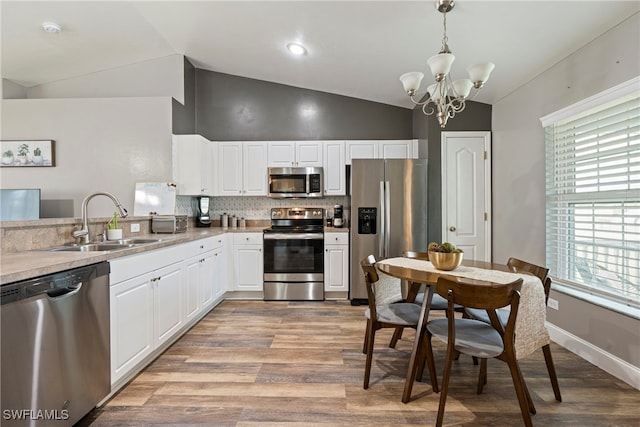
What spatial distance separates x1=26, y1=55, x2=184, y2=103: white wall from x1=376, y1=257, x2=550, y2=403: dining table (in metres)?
3.73

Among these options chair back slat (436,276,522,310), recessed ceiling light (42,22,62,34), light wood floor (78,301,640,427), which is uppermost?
recessed ceiling light (42,22,62,34)

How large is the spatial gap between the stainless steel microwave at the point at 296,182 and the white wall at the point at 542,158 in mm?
2254

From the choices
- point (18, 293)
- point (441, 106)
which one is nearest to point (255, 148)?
point (441, 106)

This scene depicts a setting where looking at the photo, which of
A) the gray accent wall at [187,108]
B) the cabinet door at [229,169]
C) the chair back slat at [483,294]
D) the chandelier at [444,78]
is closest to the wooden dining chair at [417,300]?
the chair back slat at [483,294]

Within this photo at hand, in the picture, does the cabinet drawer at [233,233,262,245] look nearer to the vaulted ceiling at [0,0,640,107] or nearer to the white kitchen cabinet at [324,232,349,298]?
the white kitchen cabinet at [324,232,349,298]

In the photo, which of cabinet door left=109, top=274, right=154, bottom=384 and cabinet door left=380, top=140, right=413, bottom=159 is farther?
cabinet door left=380, top=140, right=413, bottom=159

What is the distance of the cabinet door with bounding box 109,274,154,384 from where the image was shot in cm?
197

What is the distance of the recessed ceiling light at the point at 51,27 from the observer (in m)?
3.23

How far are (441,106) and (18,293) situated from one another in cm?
256

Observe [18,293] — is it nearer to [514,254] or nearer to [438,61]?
[438,61]

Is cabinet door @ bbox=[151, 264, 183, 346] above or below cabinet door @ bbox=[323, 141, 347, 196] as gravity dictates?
below

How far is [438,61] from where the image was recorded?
77.9 inches

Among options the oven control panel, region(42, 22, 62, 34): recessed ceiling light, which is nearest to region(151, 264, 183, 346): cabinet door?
the oven control panel

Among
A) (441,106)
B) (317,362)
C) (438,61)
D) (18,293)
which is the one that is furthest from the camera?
(317,362)
